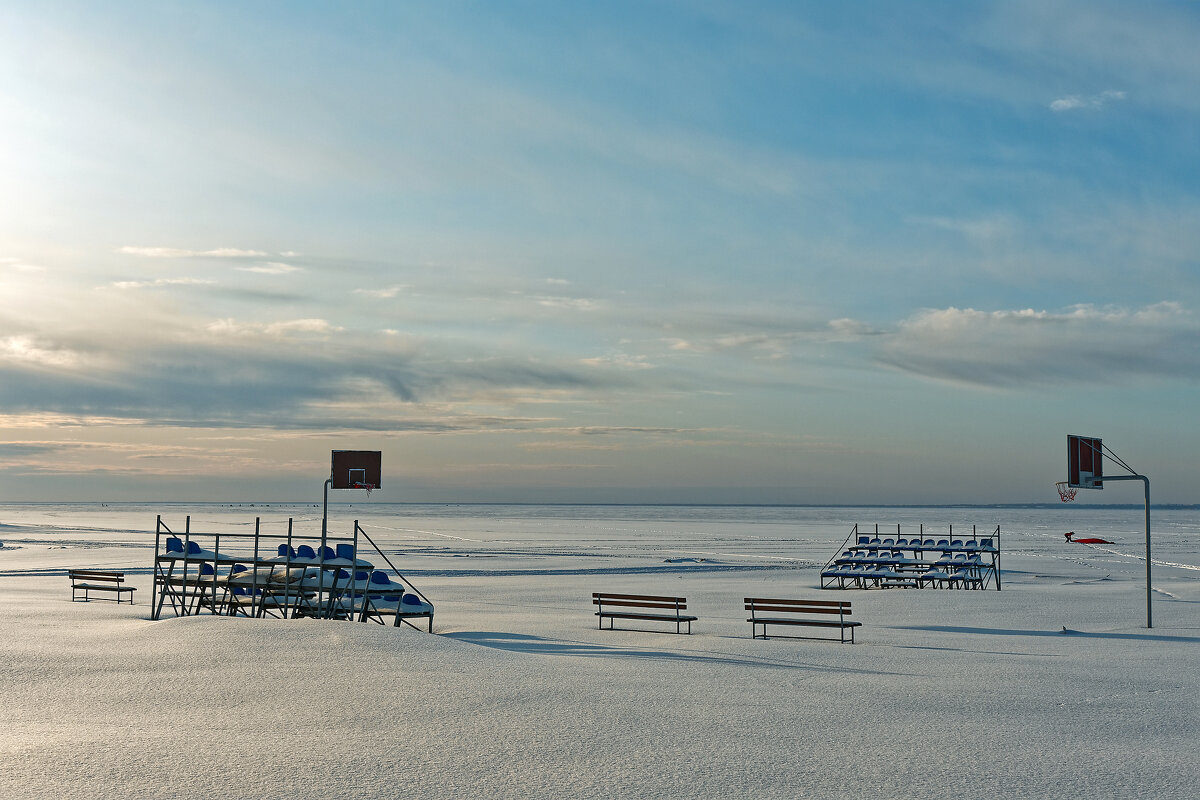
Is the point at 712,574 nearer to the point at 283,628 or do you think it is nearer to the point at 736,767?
the point at 283,628

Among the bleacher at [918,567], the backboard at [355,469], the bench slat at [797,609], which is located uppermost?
the backboard at [355,469]

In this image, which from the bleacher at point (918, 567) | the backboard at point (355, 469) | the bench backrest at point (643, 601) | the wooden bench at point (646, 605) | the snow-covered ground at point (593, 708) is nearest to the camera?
the snow-covered ground at point (593, 708)

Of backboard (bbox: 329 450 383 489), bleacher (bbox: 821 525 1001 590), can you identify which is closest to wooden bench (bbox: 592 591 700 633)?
backboard (bbox: 329 450 383 489)

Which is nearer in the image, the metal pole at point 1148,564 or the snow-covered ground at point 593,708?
the snow-covered ground at point 593,708

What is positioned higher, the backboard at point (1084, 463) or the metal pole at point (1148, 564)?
the backboard at point (1084, 463)

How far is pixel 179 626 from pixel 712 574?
23.5 meters

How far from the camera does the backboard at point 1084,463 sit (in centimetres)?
2145

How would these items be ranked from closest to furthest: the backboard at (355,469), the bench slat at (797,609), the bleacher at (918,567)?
1. the bench slat at (797,609)
2. the backboard at (355,469)
3. the bleacher at (918,567)

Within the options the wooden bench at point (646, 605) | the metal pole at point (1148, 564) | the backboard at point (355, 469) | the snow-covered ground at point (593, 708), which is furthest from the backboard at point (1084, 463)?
the backboard at point (355, 469)

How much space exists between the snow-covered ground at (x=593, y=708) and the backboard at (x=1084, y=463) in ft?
9.20

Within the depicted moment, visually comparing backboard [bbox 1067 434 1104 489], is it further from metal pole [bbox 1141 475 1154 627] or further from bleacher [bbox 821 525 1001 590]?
bleacher [bbox 821 525 1001 590]

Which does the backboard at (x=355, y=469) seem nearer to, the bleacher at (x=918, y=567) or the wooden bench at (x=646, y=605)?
the wooden bench at (x=646, y=605)

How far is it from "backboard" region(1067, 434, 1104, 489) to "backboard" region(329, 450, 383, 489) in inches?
576

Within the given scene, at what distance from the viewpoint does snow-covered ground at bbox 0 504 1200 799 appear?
7867mm
